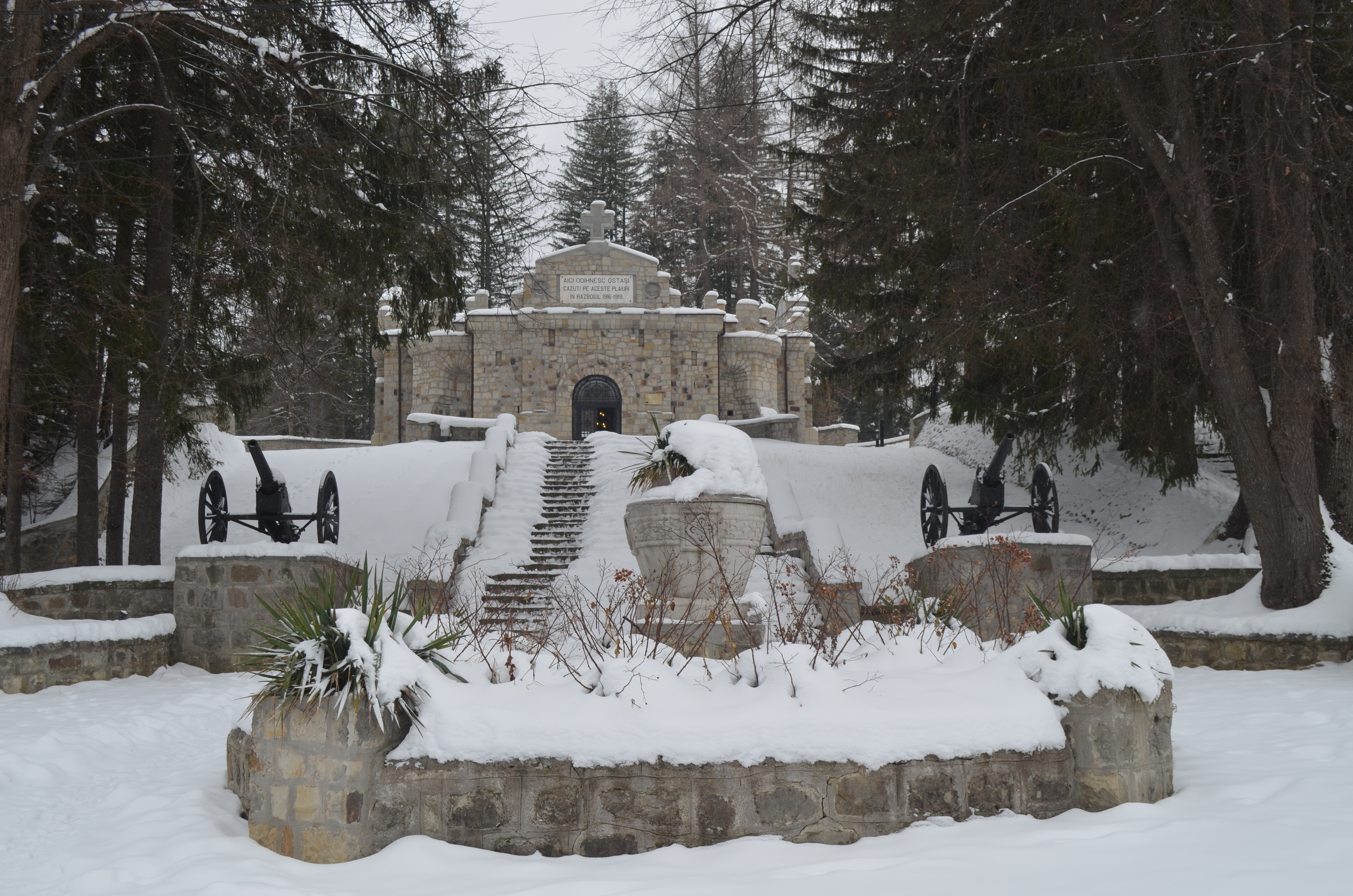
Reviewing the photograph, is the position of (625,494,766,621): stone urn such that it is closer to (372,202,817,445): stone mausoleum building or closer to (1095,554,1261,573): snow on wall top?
(1095,554,1261,573): snow on wall top

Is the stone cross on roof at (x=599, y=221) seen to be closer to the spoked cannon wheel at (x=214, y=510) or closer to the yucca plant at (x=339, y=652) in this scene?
the spoked cannon wheel at (x=214, y=510)

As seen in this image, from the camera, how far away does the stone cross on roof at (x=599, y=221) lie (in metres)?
26.7

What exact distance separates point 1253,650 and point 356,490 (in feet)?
38.7

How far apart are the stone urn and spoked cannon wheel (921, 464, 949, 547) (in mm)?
3629

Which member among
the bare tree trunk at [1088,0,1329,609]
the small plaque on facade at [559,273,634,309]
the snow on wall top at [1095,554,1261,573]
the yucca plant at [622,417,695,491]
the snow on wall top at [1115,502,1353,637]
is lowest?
the snow on wall top at [1115,502,1353,637]

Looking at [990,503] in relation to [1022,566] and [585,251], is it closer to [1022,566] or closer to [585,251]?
[1022,566]

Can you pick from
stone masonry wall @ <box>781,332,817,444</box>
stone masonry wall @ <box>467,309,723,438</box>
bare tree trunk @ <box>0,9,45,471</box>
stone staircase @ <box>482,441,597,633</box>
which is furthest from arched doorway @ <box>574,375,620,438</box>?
bare tree trunk @ <box>0,9,45,471</box>

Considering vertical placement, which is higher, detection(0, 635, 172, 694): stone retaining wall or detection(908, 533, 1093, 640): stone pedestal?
detection(908, 533, 1093, 640): stone pedestal

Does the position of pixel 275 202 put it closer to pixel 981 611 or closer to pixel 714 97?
pixel 714 97

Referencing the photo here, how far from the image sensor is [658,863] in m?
4.05

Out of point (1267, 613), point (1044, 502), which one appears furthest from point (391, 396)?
point (1267, 613)

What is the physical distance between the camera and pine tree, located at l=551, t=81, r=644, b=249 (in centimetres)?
3956

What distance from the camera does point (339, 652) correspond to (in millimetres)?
4398

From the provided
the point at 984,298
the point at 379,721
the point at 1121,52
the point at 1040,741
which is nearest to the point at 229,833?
the point at 379,721
